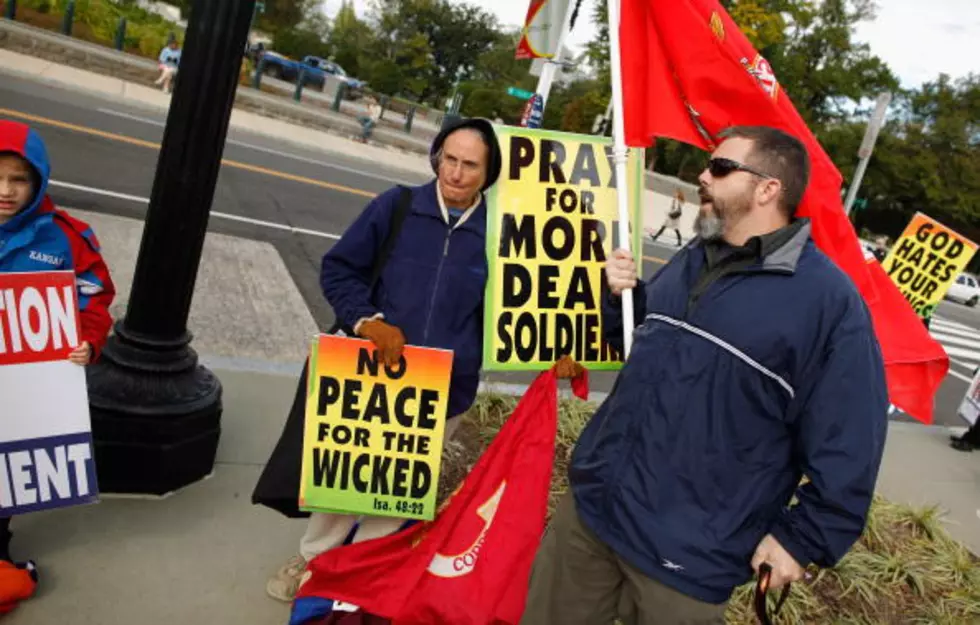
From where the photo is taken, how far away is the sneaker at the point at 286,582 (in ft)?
9.52

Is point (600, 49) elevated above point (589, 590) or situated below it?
above

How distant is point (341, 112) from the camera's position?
24188mm

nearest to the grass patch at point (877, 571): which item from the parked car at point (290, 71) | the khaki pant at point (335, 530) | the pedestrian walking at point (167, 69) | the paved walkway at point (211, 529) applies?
the paved walkway at point (211, 529)

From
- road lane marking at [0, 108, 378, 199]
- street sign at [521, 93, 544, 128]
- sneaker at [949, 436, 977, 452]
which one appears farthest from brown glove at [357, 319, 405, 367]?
road lane marking at [0, 108, 378, 199]

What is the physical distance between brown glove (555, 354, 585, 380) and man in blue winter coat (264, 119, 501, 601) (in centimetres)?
37

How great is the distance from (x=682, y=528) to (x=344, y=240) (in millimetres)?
1488

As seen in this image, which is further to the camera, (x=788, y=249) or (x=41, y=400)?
(x=41, y=400)

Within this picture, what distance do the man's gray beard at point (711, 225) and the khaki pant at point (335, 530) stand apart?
4.31ft

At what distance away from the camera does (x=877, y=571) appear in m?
4.14

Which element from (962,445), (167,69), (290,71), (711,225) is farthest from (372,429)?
(290,71)

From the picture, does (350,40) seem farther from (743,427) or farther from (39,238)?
(743,427)

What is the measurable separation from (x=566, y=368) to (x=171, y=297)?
5.63 ft

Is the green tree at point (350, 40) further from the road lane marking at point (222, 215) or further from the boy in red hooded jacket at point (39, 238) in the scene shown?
the boy in red hooded jacket at point (39, 238)

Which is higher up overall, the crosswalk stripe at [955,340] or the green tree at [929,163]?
the green tree at [929,163]
